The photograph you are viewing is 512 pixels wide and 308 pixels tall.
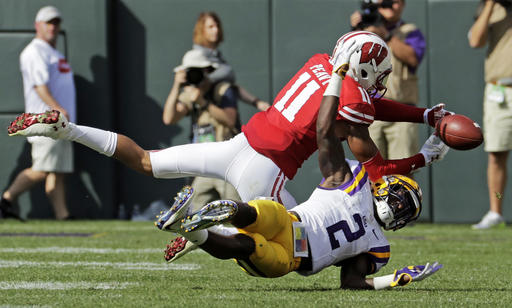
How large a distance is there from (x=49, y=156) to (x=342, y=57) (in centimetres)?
499

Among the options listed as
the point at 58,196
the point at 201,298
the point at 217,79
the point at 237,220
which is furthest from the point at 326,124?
the point at 58,196

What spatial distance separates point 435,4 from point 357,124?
5009 mm

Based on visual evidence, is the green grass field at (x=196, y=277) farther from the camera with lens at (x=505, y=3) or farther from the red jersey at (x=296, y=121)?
the camera with lens at (x=505, y=3)

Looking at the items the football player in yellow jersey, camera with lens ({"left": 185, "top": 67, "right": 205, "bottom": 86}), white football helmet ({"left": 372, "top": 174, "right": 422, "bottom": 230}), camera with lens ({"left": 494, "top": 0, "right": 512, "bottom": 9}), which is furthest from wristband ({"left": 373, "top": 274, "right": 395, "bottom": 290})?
camera with lens ({"left": 494, "top": 0, "right": 512, "bottom": 9})

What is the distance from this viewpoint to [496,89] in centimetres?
803

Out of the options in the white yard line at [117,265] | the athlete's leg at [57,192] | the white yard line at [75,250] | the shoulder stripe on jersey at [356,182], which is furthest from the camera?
the athlete's leg at [57,192]

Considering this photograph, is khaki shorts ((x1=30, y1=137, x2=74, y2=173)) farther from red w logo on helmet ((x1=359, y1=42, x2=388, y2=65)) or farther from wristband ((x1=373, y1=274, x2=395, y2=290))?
wristband ((x1=373, y1=274, x2=395, y2=290))

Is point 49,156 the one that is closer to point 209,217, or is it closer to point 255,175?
point 255,175

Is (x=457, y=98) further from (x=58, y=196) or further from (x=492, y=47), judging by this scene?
(x=58, y=196)

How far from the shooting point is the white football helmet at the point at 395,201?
432 cm

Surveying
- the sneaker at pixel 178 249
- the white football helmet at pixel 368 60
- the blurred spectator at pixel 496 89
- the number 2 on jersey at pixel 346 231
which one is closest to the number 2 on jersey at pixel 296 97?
the white football helmet at pixel 368 60

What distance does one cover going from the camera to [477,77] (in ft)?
30.4

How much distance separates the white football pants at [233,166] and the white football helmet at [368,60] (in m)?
0.55

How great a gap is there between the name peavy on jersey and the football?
67 cm
